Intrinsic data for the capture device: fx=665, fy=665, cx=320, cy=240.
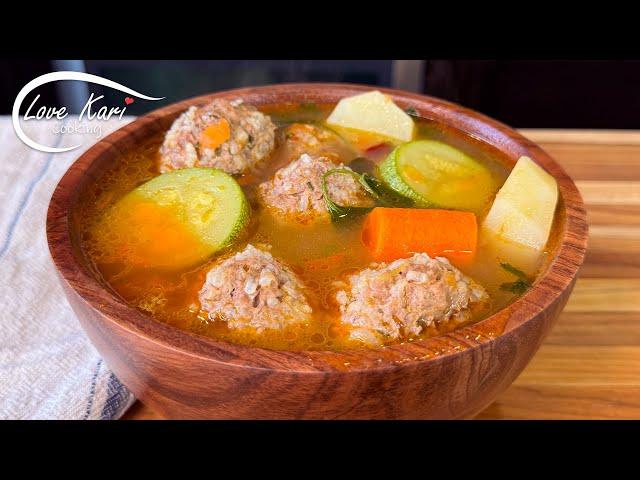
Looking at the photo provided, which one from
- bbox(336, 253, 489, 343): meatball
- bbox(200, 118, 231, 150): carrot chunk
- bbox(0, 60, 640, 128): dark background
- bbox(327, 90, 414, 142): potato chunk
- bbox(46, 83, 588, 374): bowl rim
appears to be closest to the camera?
bbox(46, 83, 588, 374): bowl rim

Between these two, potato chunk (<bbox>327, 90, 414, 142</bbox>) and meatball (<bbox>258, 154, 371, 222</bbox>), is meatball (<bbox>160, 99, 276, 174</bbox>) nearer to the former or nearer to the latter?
meatball (<bbox>258, 154, 371, 222</bbox>)

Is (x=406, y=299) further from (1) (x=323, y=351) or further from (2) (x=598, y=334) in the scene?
(2) (x=598, y=334)

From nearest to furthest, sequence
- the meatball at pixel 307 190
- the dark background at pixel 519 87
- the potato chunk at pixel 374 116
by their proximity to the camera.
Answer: the meatball at pixel 307 190, the potato chunk at pixel 374 116, the dark background at pixel 519 87

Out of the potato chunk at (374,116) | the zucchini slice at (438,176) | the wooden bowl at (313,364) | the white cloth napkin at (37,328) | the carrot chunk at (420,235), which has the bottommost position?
the white cloth napkin at (37,328)

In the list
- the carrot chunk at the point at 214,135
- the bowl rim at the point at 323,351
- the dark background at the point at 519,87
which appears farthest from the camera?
the dark background at the point at 519,87

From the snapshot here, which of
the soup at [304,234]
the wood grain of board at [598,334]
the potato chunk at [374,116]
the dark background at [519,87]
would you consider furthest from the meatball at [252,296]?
the dark background at [519,87]

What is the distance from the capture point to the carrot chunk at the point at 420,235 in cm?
142

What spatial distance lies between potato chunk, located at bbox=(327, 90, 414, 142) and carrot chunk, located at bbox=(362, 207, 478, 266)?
45 centimetres

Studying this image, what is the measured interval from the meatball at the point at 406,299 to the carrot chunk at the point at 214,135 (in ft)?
1.87

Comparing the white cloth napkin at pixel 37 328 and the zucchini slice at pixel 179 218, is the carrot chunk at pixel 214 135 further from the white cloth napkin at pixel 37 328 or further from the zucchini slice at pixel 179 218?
the white cloth napkin at pixel 37 328

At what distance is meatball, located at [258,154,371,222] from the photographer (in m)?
1.53

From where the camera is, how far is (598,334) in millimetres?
1732

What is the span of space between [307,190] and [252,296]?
14.7 inches

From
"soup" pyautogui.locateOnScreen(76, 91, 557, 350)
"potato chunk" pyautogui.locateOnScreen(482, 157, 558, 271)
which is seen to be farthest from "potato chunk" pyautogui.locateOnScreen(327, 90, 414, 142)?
"potato chunk" pyautogui.locateOnScreen(482, 157, 558, 271)
